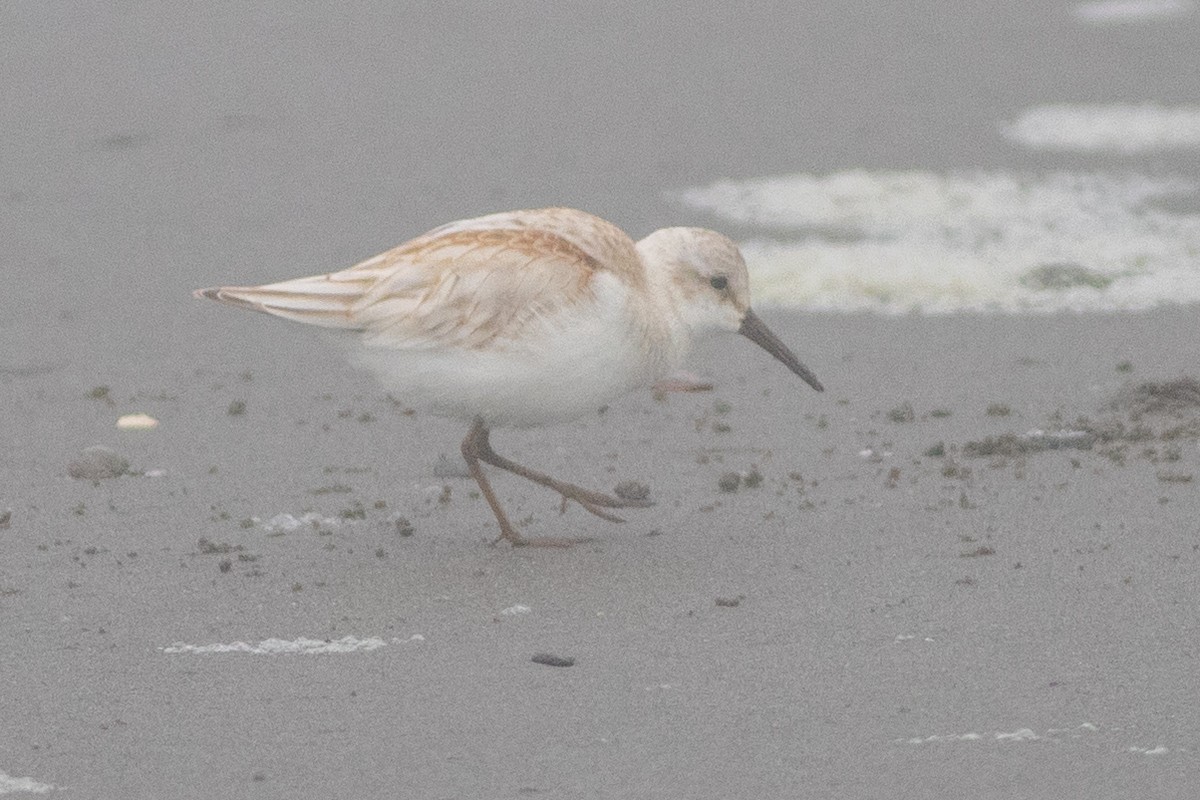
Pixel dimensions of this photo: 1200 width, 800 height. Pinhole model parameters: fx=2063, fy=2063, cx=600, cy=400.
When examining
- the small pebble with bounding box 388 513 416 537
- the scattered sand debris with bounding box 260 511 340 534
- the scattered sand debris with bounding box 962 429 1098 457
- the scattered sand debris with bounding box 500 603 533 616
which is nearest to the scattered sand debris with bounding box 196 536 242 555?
the scattered sand debris with bounding box 260 511 340 534

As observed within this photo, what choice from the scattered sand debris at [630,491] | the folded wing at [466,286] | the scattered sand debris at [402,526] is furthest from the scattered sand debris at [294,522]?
the scattered sand debris at [630,491]

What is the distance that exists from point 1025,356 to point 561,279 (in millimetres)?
2429

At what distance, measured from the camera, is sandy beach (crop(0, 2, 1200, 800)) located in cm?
Answer: 450

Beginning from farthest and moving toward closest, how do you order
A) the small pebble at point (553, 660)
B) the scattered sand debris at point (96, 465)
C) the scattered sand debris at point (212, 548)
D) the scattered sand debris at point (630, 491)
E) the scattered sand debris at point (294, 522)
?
the scattered sand debris at point (96, 465) → the scattered sand debris at point (630, 491) → the scattered sand debris at point (294, 522) → the scattered sand debris at point (212, 548) → the small pebble at point (553, 660)

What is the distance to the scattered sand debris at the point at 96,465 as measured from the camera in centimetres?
651

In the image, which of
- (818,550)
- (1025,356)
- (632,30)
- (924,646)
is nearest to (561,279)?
(818,550)

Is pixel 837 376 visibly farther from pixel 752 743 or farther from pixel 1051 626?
pixel 752 743

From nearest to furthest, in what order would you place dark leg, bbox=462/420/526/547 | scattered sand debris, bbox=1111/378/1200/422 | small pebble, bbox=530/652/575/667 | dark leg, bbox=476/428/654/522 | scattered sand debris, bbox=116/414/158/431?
small pebble, bbox=530/652/575/667 < dark leg, bbox=462/420/526/547 < dark leg, bbox=476/428/654/522 < scattered sand debris, bbox=1111/378/1200/422 < scattered sand debris, bbox=116/414/158/431

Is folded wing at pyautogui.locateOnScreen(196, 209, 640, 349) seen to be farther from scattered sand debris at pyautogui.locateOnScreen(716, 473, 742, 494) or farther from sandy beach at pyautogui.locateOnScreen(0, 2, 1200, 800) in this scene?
scattered sand debris at pyautogui.locateOnScreen(716, 473, 742, 494)

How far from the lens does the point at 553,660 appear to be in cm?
495

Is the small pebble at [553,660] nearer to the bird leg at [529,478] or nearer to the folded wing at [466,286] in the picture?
the bird leg at [529,478]

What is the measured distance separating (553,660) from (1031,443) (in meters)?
2.25

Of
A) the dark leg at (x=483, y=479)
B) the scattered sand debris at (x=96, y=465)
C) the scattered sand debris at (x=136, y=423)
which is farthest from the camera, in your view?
the scattered sand debris at (x=136, y=423)

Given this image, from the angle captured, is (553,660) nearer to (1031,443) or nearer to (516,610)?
(516,610)
